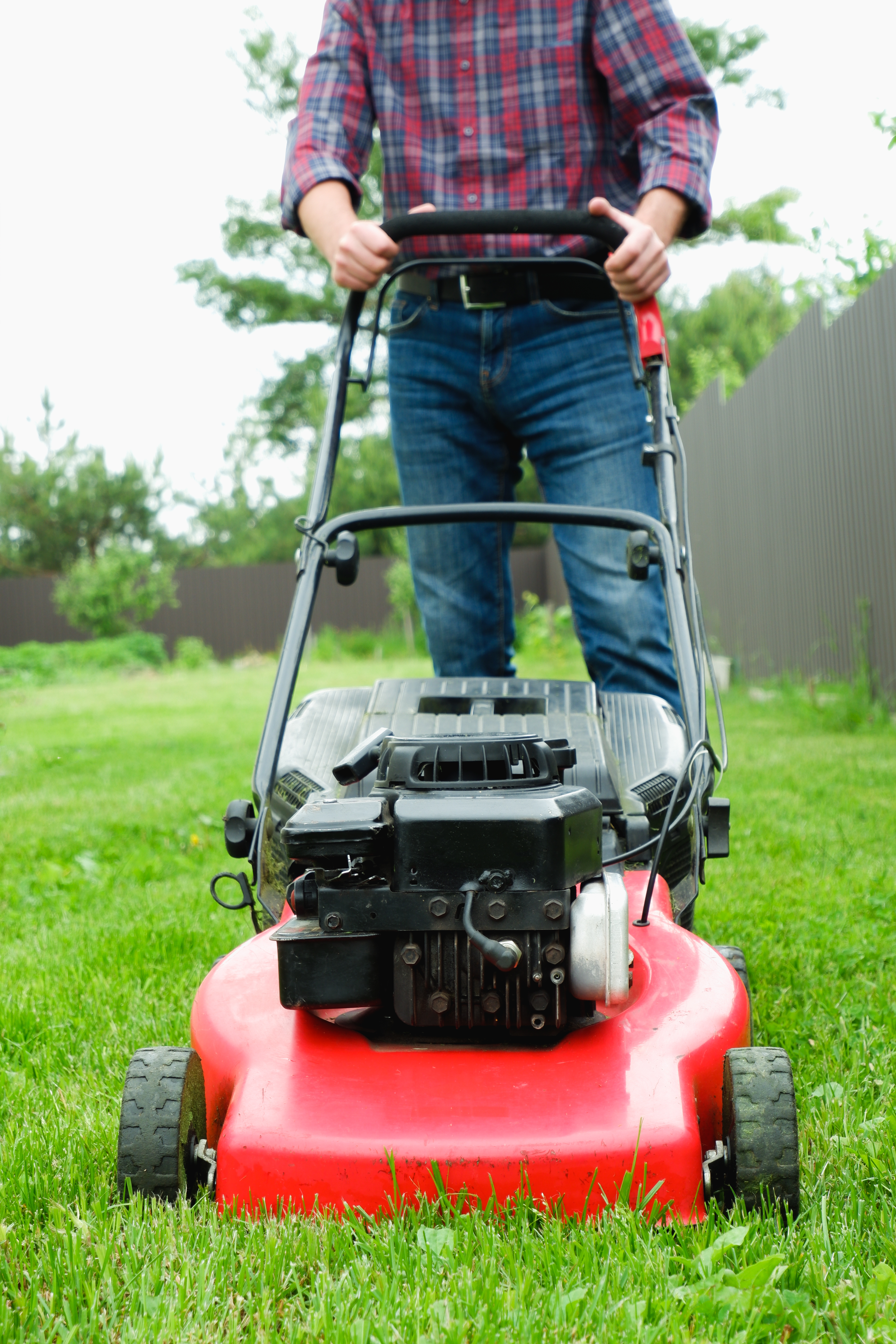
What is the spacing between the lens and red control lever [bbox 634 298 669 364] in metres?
1.87

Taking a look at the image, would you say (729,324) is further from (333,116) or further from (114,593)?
(333,116)

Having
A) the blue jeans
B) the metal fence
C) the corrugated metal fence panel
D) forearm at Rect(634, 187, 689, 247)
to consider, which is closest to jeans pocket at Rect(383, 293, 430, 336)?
the blue jeans

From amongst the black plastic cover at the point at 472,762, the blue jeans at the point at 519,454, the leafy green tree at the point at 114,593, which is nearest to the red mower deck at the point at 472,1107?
the black plastic cover at the point at 472,762

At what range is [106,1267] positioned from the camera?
1.00 m

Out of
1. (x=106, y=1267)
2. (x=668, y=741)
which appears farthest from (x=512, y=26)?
(x=106, y=1267)

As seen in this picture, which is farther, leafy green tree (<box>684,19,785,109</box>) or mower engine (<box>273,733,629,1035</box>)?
leafy green tree (<box>684,19,785,109</box>)

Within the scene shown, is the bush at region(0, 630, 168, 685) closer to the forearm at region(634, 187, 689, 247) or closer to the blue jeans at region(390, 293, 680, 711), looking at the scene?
the blue jeans at region(390, 293, 680, 711)

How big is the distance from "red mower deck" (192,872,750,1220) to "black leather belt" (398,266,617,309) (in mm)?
1262

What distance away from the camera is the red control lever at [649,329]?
6.14ft

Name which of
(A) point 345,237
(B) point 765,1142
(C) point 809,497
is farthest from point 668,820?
(C) point 809,497

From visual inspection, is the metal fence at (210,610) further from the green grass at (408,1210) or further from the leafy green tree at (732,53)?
the green grass at (408,1210)

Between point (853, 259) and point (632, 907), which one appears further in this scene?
point (853, 259)

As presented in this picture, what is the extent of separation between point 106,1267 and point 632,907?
26.9 inches

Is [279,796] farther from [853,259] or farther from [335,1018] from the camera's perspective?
[853,259]
